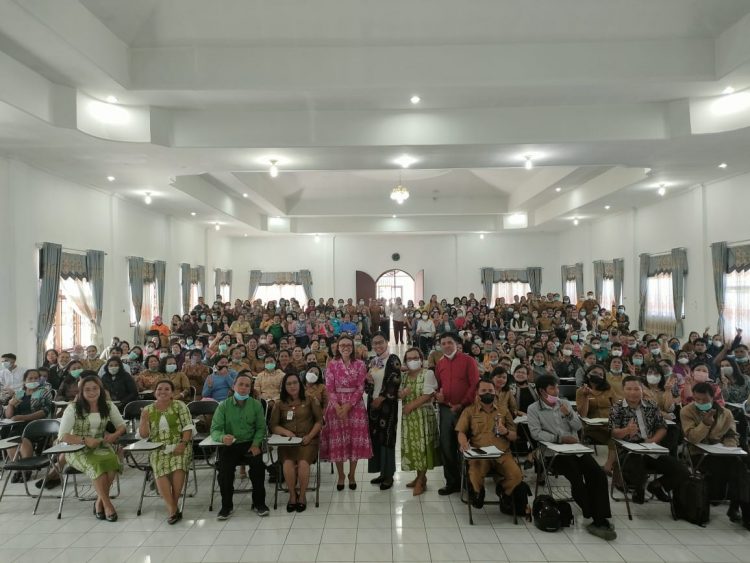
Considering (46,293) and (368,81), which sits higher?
(368,81)

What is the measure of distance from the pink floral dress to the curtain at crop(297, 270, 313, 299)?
1452 centimetres

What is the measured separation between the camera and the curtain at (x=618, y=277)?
13672 mm

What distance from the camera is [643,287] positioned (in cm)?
1255

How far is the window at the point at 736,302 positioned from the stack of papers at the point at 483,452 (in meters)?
7.63

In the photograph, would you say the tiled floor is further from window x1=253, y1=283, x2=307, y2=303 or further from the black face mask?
window x1=253, y1=283, x2=307, y2=303

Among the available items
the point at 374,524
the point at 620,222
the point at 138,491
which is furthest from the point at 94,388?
the point at 620,222

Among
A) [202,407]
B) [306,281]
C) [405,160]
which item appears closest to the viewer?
[202,407]

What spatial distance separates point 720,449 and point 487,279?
1514 cm

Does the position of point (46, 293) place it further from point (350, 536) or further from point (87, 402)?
point (350, 536)

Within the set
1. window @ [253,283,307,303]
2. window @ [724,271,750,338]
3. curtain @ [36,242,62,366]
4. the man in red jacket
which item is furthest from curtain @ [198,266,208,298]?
window @ [724,271,750,338]

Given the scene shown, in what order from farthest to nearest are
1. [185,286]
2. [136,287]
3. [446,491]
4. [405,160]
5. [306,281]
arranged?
[306,281]
[185,286]
[136,287]
[405,160]
[446,491]

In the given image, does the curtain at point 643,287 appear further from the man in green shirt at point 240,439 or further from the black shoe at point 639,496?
the man in green shirt at point 240,439

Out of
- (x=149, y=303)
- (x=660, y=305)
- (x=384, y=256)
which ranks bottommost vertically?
(x=660, y=305)

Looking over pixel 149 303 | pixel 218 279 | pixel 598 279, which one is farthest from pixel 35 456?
pixel 598 279
